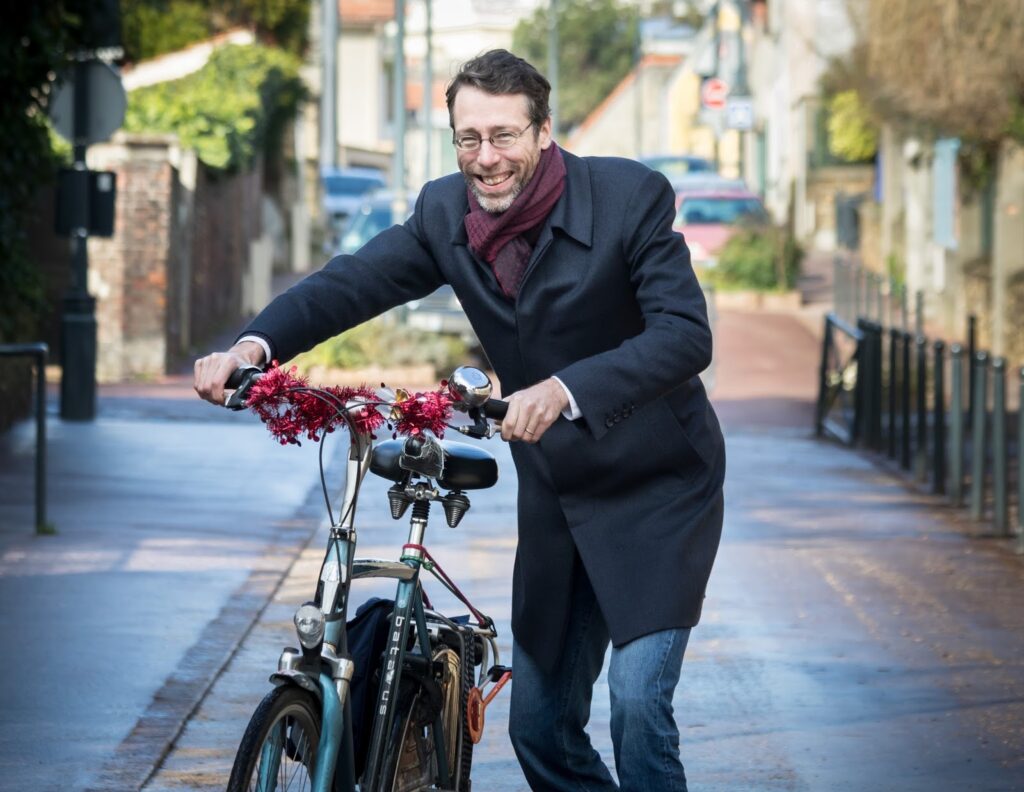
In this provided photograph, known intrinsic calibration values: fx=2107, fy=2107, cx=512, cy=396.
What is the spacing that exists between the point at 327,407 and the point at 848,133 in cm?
3985

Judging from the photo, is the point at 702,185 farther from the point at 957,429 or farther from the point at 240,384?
the point at 240,384

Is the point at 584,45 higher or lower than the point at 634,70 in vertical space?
higher

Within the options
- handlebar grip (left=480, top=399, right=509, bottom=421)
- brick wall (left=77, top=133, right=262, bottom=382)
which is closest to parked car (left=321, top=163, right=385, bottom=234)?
brick wall (left=77, top=133, right=262, bottom=382)

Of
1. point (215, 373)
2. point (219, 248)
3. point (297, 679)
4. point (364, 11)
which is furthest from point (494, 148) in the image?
point (364, 11)

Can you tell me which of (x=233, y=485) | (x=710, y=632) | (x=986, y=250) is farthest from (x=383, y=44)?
(x=710, y=632)

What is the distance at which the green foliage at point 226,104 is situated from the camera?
24.9 m

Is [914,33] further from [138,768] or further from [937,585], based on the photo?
[138,768]

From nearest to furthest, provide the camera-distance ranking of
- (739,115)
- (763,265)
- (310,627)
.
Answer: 1. (310,627)
2. (763,265)
3. (739,115)

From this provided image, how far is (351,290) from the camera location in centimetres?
445

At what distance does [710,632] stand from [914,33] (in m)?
13.5

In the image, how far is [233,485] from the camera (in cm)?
1284

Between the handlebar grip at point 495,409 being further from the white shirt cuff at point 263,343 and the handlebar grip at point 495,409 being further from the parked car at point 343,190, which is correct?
the parked car at point 343,190

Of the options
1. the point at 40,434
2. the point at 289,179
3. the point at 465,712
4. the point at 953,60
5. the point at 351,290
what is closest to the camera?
the point at 351,290

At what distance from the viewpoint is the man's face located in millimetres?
4141
